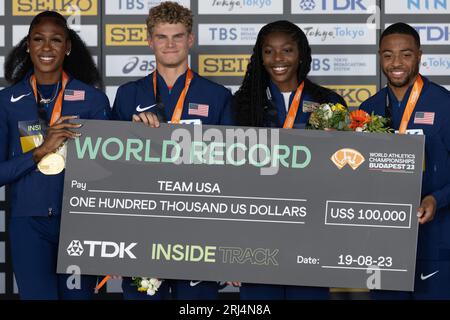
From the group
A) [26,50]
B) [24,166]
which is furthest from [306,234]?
[26,50]

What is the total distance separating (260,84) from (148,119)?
0.71 m

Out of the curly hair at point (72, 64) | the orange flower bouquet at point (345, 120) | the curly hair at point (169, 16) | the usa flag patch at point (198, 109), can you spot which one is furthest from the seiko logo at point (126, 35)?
the orange flower bouquet at point (345, 120)

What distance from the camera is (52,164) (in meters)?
3.79

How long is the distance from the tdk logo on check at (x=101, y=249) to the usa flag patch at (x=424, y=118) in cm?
156

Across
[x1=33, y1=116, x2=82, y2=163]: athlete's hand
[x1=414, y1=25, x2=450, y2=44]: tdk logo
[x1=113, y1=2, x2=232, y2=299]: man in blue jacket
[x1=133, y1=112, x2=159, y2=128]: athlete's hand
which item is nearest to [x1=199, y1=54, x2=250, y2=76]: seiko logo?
[x1=414, y1=25, x2=450, y2=44]: tdk logo

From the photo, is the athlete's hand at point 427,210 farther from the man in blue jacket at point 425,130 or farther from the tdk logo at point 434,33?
the tdk logo at point 434,33

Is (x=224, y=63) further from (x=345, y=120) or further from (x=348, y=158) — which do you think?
(x=348, y=158)

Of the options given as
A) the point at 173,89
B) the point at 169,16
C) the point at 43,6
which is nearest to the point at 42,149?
the point at 173,89

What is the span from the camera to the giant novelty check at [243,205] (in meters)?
3.64

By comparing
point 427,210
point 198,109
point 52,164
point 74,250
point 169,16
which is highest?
point 169,16

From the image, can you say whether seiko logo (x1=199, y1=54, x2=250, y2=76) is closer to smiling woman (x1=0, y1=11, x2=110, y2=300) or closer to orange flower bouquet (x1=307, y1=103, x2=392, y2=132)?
smiling woman (x1=0, y1=11, x2=110, y2=300)
